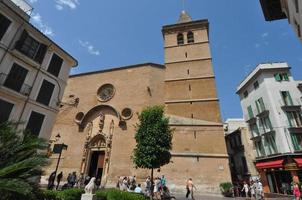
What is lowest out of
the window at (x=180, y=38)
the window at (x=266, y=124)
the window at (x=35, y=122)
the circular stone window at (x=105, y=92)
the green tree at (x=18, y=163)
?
the green tree at (x=18, y=163)

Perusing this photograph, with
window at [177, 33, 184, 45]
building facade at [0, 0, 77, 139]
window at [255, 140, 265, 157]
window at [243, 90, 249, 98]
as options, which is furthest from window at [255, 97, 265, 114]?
building facade at [0, 0, 77, 139]

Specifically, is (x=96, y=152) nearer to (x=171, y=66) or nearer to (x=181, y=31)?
(x=171, y=66)

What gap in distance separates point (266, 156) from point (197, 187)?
31.6ft

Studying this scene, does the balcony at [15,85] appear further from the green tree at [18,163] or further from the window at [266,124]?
the window at [266,124]

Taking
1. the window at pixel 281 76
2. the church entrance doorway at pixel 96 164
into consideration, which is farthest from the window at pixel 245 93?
the church entrance doorway at pixel 96 164

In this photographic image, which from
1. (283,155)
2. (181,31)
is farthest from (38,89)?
(283,155)

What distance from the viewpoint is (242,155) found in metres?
26.0

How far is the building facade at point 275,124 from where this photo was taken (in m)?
18.9

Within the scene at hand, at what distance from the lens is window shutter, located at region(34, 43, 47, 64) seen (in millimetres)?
15750

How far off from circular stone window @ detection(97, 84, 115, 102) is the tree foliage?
1067cm

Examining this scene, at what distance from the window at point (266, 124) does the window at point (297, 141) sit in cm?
211

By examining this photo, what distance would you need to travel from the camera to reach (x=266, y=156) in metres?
21.5

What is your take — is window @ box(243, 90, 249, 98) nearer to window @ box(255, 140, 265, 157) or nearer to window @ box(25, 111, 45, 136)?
window @ box(255, 140, 265, 157)

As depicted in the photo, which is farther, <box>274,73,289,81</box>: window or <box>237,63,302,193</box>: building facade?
<box>274,73,289,81</box>: window
